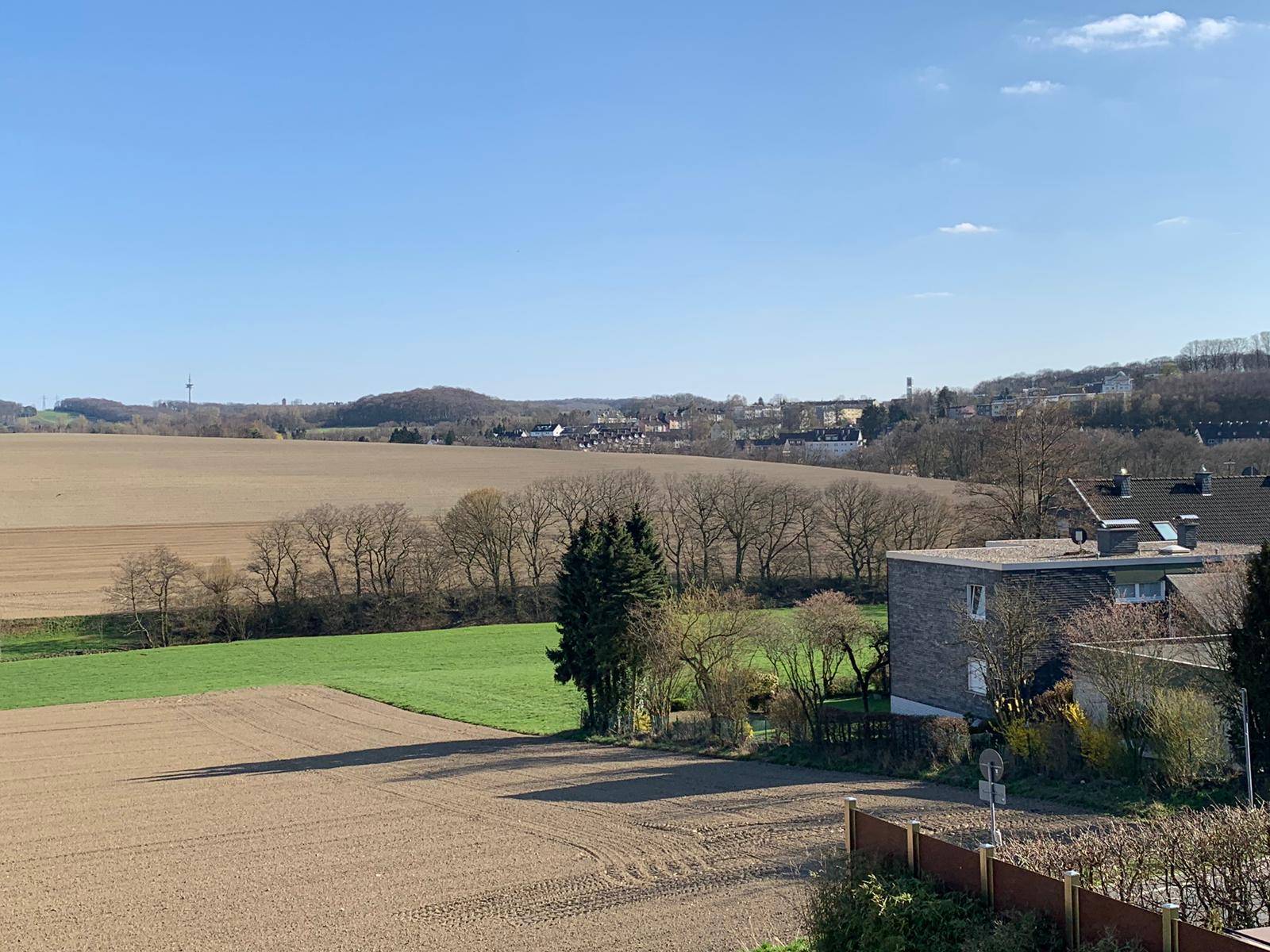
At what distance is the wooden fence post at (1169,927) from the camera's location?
9211 millimetres

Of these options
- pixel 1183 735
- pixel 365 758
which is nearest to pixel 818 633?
pixel 1183 735

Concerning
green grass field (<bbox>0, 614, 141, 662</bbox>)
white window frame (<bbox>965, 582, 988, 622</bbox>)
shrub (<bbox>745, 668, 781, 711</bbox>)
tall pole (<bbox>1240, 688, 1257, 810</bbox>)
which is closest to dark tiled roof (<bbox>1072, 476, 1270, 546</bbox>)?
white window frame (<bbox>965, 582, 988, 622</bbox>)

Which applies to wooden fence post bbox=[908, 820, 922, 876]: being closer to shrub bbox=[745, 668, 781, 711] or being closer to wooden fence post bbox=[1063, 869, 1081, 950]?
wooden fence post bbox=[1063, 869, 1081, 950]

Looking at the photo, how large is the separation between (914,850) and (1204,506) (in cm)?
3402

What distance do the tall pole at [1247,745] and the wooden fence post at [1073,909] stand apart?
33.2ft

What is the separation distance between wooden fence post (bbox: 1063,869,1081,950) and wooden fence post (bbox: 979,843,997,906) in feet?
3.20

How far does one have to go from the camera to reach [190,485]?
94.1 metres

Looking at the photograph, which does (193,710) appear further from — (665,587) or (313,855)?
(313,855)

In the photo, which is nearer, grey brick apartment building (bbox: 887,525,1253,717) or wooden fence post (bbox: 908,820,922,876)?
wooden fence post (bbox: 908,820,922,876)

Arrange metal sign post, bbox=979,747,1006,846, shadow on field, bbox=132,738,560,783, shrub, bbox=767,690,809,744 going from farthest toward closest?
shadow on field, bbox=132,738,560,783 < shrub, bbox=767,690,809,744 < metal sign post, bbox=979,747,1006,846

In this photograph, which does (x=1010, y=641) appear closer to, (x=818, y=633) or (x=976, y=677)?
(x=976, y=677)

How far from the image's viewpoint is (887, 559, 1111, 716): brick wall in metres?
30.3

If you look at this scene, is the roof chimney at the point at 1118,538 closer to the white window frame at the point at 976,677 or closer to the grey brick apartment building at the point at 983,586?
the grey brick apartment building at the point at 983,586

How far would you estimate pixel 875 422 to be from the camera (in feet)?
582
